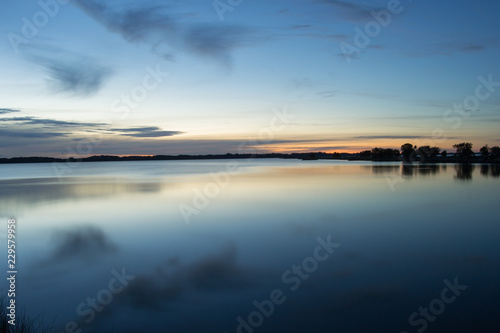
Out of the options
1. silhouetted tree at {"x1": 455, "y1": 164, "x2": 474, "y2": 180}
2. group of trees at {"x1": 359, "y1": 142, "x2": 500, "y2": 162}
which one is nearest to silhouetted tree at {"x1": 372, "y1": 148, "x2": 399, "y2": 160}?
group of trees at {"x1": 359, "y1": 142, "x2": 500, "y2": 162}

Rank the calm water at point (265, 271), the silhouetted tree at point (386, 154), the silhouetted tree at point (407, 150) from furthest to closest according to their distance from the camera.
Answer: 1. the silhouetted tree at point (386, 154)
2. the silhouetted tree at point (407, 150)
3. the calm water at point (265, 271)

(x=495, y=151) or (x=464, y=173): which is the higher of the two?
(x=495, y=151)

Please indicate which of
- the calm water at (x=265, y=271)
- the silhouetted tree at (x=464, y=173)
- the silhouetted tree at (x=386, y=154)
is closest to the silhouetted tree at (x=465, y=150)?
the silhouetted tree at (x=386, y=154)

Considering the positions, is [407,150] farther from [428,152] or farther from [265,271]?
[265,271]

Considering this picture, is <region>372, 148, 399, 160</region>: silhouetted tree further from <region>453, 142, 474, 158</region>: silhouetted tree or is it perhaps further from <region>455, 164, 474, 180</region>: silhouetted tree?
<region>455, 164, 474, 180</region>: silhouetted tree

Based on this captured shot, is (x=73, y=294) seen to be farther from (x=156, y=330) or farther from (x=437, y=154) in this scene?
(x=437, y=154)

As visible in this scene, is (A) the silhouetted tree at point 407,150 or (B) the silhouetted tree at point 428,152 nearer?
(B) the silhouetted tree at point 428,152

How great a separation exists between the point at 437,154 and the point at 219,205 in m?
73.4

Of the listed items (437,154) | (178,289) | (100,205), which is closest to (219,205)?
(100,205)

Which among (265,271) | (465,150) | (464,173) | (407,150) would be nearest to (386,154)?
(407,150)

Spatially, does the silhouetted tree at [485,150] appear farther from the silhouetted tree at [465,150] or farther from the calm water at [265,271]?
the calm water at [265,271]

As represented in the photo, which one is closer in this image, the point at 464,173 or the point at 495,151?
the point at 464,173

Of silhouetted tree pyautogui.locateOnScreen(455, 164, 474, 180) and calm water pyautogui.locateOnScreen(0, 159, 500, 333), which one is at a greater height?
calm water pyautogui.locateOnScreen(0, 159, 500, 333)

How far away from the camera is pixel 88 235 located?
30.3 feet
